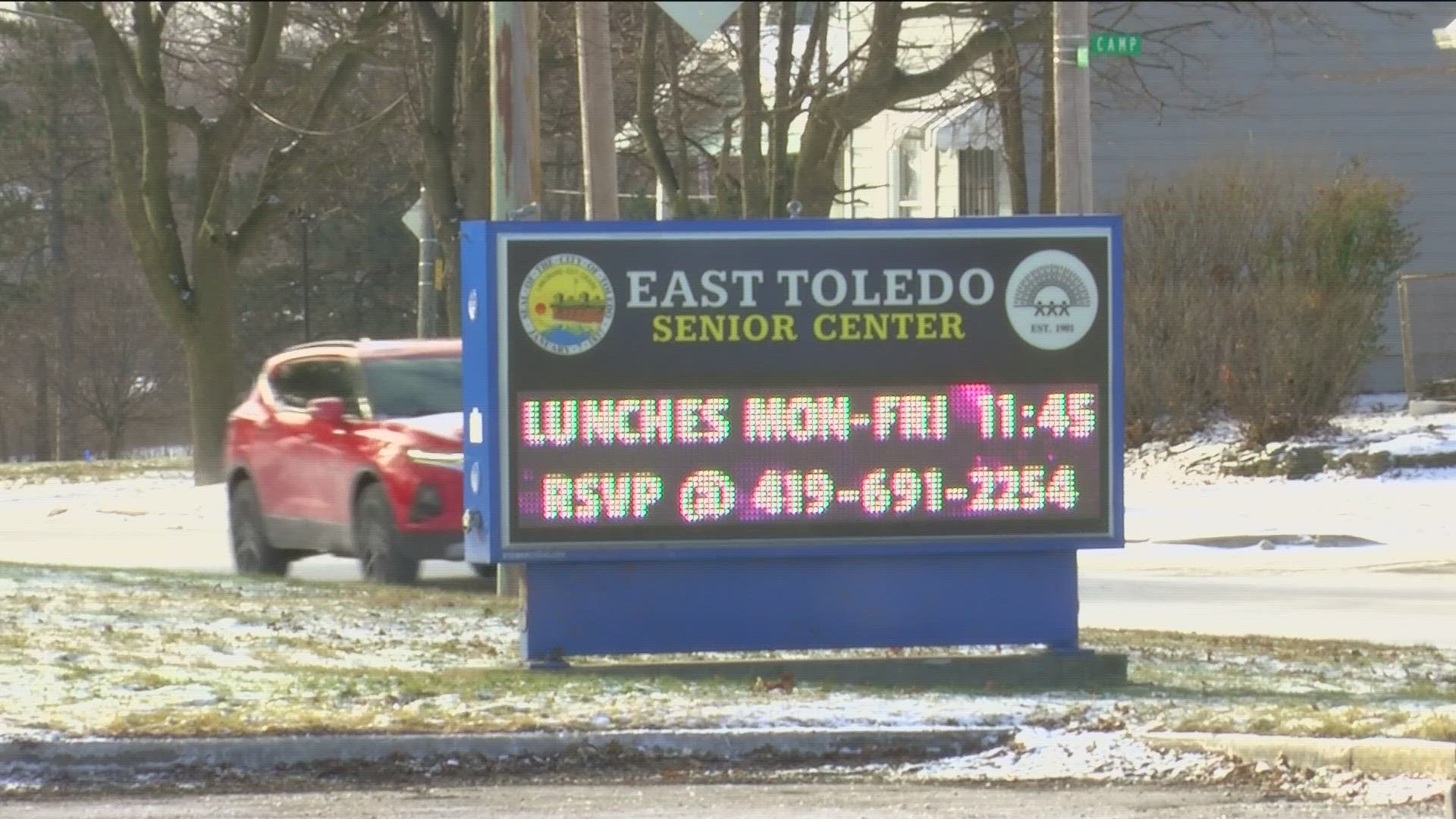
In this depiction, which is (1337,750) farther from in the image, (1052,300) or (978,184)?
(978,184)

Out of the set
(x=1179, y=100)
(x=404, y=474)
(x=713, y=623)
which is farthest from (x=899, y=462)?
(x=1179, y=100)

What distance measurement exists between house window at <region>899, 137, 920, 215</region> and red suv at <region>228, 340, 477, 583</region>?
18423 millimetres

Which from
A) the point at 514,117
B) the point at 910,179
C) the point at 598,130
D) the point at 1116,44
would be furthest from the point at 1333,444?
the point at 514,117

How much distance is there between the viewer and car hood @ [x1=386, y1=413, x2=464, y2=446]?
14.7 metres

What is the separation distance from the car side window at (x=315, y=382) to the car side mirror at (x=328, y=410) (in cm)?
6

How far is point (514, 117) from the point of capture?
32.8 feet

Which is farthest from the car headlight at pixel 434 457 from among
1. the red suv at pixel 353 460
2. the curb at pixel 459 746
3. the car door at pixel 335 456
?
the curb at pixel 459 746

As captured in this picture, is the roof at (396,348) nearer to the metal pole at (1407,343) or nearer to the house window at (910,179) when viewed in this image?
the metal pole at (1407,343)

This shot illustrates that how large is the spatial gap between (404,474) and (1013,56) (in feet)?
21.7

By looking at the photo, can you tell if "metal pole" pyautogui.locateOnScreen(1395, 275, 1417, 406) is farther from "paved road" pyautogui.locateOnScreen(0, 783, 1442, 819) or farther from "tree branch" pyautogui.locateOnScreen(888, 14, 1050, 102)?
"paved road" pyautogui.locateOnScreen(0, 783, 1442, 819)

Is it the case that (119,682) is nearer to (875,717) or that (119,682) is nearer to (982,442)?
(875,717)

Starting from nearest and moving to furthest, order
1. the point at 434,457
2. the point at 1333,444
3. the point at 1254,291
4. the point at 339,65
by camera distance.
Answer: the point at 339,65 < the point at 434,457 < the point at 1333,444 < the point at 1254,291

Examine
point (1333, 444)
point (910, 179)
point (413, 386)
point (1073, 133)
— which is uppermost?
point (910, 179)

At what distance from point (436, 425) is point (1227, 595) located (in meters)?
5.83
